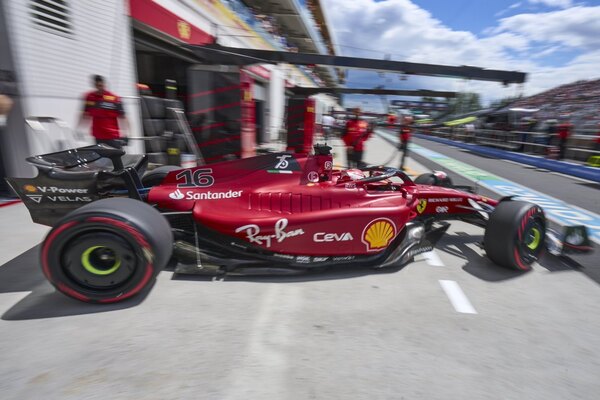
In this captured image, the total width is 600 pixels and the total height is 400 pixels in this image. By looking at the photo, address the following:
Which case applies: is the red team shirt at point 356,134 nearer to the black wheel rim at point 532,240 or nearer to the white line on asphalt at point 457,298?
the black wheel rim at point 532,240

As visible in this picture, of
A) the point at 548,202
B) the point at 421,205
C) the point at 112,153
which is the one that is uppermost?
the point at 112,153

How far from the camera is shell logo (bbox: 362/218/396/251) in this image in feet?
9.31

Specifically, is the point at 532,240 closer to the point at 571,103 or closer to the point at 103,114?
the point at 103,114

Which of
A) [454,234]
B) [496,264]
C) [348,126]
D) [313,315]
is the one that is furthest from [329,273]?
[348,126]

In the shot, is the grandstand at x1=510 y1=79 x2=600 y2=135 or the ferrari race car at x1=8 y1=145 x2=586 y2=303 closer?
the ferrari race car at x1=8 y1=145 x2=586 y2=303

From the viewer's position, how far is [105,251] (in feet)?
7.37

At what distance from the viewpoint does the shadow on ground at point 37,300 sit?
2.15 meters

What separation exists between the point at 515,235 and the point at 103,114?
5467mm

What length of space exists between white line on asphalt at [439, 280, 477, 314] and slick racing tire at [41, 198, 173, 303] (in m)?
2.22

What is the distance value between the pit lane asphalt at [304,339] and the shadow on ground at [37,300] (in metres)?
0.01

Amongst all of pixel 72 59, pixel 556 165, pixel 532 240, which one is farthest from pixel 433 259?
pixel 556 165

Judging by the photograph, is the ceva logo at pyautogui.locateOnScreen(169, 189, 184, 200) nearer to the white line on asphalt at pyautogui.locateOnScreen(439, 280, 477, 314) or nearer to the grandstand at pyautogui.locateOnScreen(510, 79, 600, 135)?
the white line on asphalt at pyautogui.locateOnScreen(439, 280, 477, 314)

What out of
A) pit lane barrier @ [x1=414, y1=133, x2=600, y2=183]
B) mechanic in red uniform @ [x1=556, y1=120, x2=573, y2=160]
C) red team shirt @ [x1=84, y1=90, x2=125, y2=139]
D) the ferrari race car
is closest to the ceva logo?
the ferrari race car

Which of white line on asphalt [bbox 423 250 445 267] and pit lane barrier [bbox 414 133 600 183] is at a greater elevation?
pit lane barrier [bbox 414 133 600 183]
